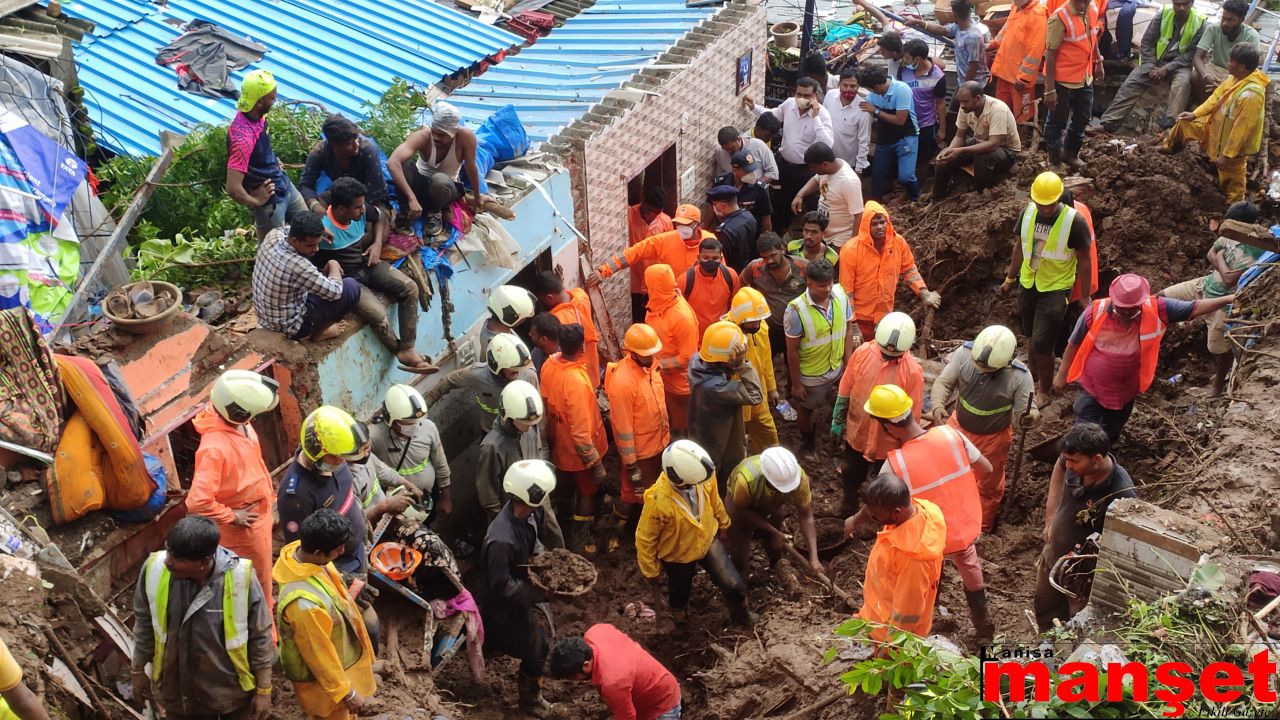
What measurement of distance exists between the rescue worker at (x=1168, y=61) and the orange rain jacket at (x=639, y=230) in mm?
5665

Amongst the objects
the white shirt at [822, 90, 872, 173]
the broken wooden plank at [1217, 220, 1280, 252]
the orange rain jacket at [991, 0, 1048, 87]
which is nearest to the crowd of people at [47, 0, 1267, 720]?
the white shirt at [822, 90, 872, 173]

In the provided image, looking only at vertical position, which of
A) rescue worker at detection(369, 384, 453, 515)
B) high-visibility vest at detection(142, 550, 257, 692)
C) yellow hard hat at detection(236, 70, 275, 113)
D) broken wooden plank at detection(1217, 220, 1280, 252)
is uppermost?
yellow hard hat at detection(236, 70, 275, 113)

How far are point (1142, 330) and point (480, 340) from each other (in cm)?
510

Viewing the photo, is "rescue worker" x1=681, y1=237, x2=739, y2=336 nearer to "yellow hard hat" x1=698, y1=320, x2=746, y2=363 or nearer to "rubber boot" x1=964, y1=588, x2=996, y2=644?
"yellow hard hat" x1=698, y1=320, x2=746, y2=363

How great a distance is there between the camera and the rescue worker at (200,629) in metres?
→ 5.40

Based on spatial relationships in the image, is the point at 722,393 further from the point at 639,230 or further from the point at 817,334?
the point at 639,230

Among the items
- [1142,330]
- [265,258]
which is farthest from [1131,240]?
[265,258]

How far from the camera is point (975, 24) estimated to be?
13023 mm

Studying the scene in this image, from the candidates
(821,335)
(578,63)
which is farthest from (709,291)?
(578,63)

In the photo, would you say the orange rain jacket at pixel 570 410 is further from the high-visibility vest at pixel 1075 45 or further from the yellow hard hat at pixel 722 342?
the high-visibility vest at pixel 1075 45

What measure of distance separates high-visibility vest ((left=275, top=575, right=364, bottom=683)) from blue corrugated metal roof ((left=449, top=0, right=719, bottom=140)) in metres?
5.93

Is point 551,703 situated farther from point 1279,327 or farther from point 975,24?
point 975,24

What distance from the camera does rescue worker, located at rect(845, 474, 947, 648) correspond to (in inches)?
245

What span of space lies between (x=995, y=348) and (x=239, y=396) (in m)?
4.97
